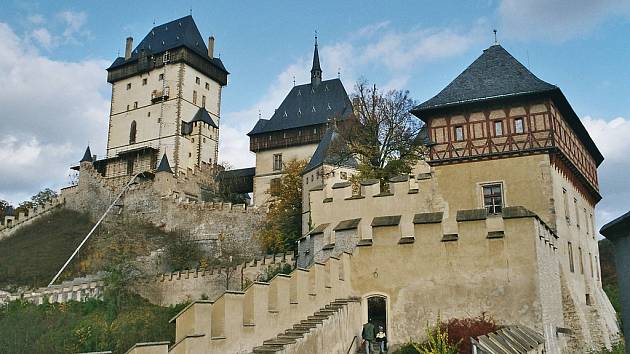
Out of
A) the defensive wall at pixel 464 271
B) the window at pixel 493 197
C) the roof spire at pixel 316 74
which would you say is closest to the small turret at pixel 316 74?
the roof spire at pixel 316 74

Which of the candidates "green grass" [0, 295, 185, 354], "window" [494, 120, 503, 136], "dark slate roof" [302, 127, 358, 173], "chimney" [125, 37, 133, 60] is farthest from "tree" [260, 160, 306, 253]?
"chimney" [125, 37, 133, 60]

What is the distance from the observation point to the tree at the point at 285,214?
38.0m

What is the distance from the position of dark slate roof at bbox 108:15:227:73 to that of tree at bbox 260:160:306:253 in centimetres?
2075

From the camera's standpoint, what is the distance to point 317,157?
40.4 metres

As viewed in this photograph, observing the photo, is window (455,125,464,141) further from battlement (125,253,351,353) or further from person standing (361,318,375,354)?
person standing (361,318,375,354)

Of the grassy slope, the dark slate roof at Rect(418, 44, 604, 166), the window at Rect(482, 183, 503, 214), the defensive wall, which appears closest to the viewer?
the defensive wall

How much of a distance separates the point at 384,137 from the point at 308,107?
2320 cm

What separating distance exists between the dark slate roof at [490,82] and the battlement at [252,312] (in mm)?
10539

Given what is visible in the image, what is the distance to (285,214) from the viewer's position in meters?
40.5

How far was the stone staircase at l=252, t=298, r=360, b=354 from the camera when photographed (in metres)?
10.5

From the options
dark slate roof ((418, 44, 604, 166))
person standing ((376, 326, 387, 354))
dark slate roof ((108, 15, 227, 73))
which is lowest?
person standing ((376, 326, 387, 354))

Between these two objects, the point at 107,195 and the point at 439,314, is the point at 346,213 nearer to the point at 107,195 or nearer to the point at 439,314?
the point at 439,314

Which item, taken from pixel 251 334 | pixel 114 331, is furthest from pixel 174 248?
pixel 251 334

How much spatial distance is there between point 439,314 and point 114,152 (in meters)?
50.2
